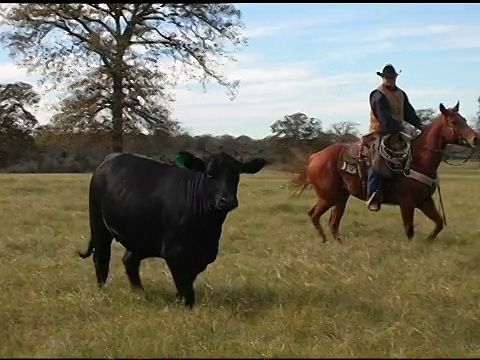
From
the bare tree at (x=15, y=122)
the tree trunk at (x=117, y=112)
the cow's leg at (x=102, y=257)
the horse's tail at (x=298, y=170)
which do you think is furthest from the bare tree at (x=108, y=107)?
the cow's leg at (x=102, y=257)

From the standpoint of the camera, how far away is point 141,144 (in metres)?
25.1

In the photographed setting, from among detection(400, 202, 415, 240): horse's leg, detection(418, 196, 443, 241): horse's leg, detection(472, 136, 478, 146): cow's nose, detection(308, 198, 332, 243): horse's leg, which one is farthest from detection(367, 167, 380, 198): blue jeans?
detection(472, 136, 478, 146): cow's nose

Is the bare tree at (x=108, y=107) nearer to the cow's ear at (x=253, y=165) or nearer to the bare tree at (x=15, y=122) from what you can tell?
the bare tree at (x=15, y=122)

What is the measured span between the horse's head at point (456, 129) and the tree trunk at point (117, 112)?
641 inches

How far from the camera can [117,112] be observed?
2447cm

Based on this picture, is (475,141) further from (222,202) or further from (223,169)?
(222,202)

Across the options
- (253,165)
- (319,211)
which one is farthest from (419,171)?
(253,165)

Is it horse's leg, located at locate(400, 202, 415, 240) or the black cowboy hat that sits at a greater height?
the black cowboy hat

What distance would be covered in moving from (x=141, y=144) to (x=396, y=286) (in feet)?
65.2

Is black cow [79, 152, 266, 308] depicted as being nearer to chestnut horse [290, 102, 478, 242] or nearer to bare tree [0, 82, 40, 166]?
chestnut horse [290, 102, 478, 242]

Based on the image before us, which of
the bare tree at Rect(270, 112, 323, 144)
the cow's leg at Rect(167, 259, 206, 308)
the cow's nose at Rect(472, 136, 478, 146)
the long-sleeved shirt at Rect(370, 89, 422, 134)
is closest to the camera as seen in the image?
the cow's leg at Rect(167, 259, 206, 308)

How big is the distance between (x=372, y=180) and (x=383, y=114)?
910 mm

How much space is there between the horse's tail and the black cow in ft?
19.5

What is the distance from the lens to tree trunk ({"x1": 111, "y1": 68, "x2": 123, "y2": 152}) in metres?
24.4
